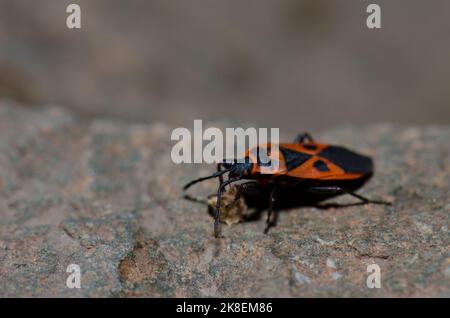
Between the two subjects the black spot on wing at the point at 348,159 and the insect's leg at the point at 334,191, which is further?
the black spot on wing at the point at 348,159

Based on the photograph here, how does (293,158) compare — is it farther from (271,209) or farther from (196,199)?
(196,199)

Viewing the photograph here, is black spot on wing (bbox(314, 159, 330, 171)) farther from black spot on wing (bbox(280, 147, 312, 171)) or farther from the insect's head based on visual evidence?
the insect's head

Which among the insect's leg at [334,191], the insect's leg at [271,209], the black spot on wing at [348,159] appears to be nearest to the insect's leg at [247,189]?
the insect's leg at [271,209]

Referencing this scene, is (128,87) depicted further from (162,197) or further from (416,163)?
(416,163)

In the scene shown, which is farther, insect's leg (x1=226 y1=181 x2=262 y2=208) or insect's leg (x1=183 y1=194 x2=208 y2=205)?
insect's leg (x1=183 y1=194 x2=208 y2=205)

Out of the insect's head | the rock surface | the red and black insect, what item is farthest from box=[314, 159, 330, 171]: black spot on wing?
the insect's head

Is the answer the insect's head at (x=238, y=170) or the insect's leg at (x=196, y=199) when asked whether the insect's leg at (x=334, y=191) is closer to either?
the insect's head at (x=238, y=170)
